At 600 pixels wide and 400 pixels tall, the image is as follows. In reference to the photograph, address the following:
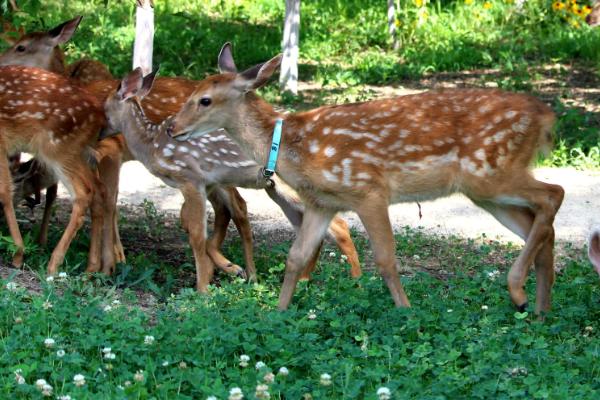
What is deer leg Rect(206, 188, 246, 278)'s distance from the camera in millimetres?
8047

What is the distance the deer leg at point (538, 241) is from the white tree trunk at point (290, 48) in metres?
7.25

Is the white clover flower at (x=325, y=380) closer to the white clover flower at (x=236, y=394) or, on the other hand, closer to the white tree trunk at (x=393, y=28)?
the white clover flower at (x=236, y=394)

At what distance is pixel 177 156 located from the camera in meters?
7.63

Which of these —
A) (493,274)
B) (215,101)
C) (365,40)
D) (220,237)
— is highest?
(215,101)

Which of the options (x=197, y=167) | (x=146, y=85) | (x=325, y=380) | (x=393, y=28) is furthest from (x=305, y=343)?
(x=393, y=28)

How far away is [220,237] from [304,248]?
1657mm

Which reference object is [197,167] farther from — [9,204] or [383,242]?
[383,242]

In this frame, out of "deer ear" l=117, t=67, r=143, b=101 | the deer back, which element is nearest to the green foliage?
the deer back

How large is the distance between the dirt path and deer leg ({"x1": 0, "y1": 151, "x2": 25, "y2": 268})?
2.26m

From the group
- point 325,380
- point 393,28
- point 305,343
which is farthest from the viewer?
point 393,28

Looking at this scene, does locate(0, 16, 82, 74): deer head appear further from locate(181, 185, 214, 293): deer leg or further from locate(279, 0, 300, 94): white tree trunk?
locate(279, 0, 300, 94): white tree trunk

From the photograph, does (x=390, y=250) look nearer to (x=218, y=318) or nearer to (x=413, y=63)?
(x=218, y=318)

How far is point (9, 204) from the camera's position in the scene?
7.84 m

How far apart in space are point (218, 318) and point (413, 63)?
972 centimetres
